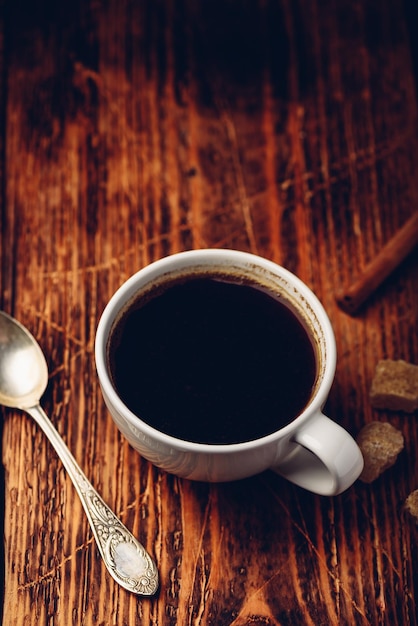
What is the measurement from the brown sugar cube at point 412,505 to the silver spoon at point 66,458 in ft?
1.15

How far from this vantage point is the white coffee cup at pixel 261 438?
33.1 inches

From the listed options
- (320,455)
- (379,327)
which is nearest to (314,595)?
(320,455)

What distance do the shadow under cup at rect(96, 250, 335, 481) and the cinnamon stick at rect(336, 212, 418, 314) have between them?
174 mm

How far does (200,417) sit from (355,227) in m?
0.47

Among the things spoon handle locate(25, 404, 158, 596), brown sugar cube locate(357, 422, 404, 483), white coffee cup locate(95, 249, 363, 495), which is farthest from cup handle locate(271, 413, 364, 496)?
spoon handle locate(25, 404, 158, 596)

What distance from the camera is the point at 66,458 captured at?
100cm

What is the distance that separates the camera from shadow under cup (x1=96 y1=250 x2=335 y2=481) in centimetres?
85

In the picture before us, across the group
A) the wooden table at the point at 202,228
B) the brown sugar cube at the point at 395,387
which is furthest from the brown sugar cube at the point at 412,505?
the brown sugar cube at the point at 395,387

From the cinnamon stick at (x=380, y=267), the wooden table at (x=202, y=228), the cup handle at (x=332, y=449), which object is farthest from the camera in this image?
the cinnamon stick at (x=380, y=267)

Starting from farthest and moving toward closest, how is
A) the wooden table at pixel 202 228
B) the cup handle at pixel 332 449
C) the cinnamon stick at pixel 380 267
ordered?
the cinnamon stick at pixel 380 267
the wooden table at pixel 202 228
the cup handle at pixel 332 449

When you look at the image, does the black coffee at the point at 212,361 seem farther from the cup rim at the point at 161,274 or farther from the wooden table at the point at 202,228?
the wooden table at the point at 202,228

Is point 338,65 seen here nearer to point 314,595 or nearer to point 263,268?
point 263,268

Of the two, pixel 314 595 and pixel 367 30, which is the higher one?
pixel 367 30

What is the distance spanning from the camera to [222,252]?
38.7 inches
